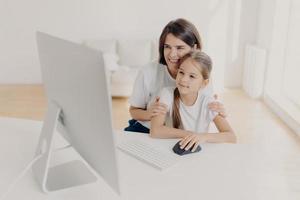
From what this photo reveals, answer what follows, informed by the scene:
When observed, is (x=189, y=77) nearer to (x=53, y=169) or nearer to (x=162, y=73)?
(x=162, y=73)

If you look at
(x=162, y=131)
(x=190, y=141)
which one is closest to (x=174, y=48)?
(x=162, y=131)

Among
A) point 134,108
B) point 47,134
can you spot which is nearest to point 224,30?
point 134,108

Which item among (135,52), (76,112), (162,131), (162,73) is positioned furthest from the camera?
(135,52)

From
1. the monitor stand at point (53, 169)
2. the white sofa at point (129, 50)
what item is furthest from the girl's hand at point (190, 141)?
the white sofa at point (129, 50)

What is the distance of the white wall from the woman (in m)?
3.26

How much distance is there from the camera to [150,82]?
2.07 metres

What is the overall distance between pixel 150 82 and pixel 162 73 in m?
0.09

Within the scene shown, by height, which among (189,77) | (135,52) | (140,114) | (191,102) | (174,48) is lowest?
(135,52)

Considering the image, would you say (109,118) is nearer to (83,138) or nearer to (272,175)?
(83,138)

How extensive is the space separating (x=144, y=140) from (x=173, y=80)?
510 millimetres

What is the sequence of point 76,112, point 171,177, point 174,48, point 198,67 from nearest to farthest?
point 76,112 → point 171,177 → point 198,67 → point 174,48

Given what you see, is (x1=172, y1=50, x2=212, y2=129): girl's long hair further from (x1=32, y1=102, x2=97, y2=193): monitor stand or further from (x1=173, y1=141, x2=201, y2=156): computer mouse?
(x1=32, y1=102, x2=97, y2=193): monitor stand

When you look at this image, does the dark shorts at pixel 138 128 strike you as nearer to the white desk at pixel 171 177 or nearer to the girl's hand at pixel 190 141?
the white desk at pixel 171 177

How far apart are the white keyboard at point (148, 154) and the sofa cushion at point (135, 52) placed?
3521 mm
